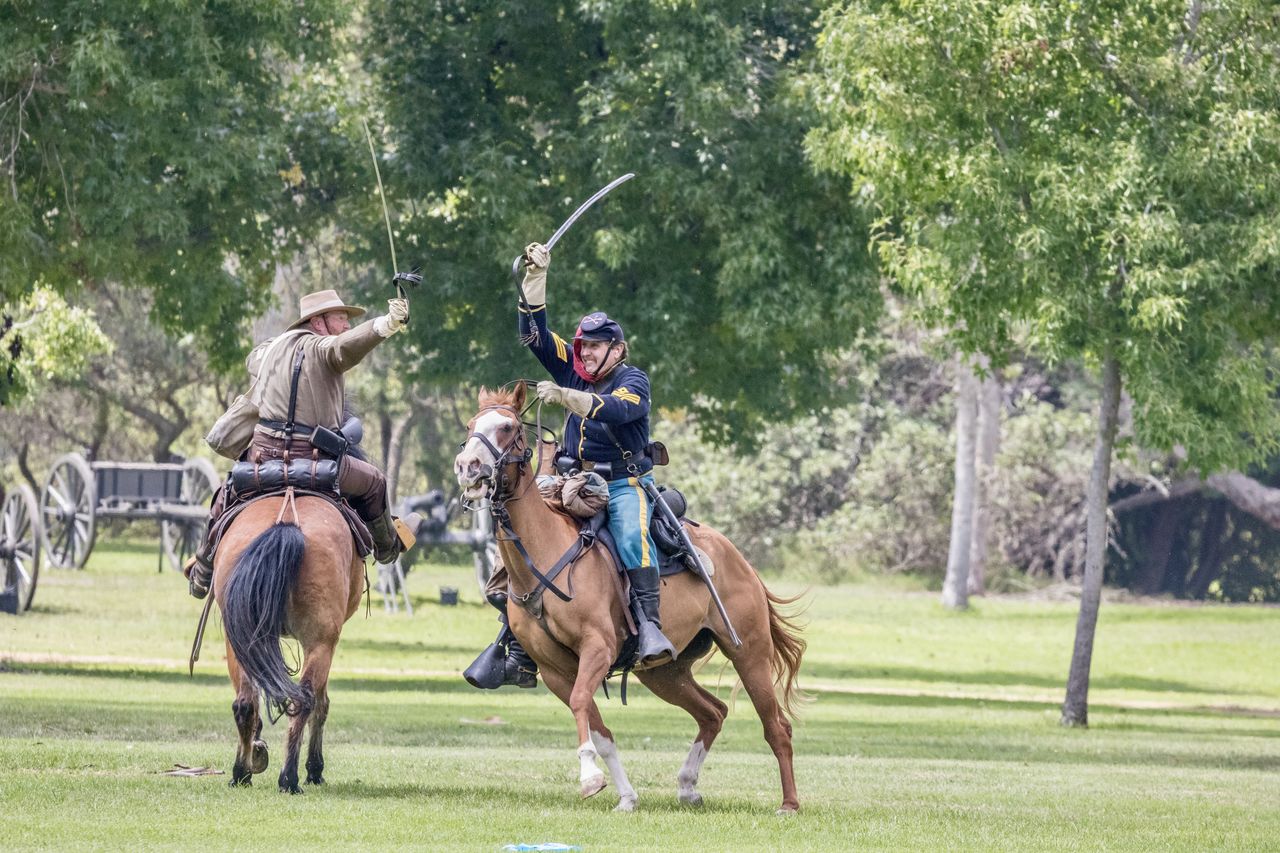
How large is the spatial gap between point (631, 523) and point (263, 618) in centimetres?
216

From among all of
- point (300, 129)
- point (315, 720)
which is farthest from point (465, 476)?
point (300, 129)

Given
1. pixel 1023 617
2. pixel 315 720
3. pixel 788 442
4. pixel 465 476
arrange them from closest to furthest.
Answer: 1. pixel 465 476
2. pixel 315 720
3. pixel 1023 617
4. pixel 788 442

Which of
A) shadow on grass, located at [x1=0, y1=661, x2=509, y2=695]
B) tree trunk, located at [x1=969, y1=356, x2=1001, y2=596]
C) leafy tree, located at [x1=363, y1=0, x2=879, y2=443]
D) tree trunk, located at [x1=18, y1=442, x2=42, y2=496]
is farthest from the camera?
tree trunk, located at [x1=18, y1=442, x2=42, y2=496]

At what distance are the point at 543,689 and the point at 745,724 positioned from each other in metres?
5.14

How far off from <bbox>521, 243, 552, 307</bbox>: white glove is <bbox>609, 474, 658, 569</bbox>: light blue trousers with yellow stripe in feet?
3.98

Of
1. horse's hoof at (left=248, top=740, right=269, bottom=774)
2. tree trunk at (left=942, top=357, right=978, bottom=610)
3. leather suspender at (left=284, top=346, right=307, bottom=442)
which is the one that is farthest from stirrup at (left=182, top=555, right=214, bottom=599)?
tree trunk at (left=942, top=357, right=978, bottom=610)

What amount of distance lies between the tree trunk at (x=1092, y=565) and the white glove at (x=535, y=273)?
11803mm

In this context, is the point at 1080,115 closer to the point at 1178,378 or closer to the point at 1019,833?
the point at 1178,378

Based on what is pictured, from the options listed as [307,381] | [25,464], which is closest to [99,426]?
[25,464]

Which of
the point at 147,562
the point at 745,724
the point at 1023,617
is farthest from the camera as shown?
the point at 147,562

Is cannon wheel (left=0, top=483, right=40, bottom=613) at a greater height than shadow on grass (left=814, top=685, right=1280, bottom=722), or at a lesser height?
greater

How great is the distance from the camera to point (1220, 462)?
1966cm

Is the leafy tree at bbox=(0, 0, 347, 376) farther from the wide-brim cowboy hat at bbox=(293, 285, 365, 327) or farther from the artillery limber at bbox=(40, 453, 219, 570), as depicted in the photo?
Result: the artillery limber at bbox=(40, 453, 219, 570)

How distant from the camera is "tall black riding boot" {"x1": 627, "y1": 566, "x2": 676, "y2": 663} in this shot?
37.4ft
